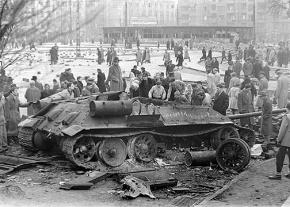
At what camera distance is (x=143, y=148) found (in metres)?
13.3

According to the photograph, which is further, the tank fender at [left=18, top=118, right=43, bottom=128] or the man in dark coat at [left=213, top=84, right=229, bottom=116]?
the man in dark coat at [left=213, top=84, right=229, bottom=116]

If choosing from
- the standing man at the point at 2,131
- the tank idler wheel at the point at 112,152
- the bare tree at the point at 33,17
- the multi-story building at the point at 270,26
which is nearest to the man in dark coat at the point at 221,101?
the tank idler wheel at the point at 112,152

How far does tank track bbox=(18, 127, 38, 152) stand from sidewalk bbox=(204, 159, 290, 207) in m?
5.20

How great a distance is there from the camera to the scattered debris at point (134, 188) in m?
10.2

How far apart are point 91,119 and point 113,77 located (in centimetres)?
741

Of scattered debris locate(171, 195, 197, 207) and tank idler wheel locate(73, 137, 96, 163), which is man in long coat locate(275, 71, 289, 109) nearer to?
tank idler wheel locate(73, 137, 96, 163)

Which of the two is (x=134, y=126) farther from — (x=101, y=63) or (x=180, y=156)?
(x=101, y=63)

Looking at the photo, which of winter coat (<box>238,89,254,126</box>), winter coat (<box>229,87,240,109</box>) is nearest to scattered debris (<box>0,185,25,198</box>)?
winter coat (<box>238,89,254,126</box>)

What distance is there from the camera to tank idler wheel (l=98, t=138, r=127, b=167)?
501 inches

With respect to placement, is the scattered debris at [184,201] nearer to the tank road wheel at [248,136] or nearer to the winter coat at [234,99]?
the tank road wheel at [248,136]

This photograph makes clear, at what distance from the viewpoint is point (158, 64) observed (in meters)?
38.9

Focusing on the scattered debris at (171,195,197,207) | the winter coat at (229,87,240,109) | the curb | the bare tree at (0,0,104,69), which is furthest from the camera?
the winter coat at (229,87,240,109)

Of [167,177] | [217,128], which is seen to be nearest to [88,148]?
[167,177]

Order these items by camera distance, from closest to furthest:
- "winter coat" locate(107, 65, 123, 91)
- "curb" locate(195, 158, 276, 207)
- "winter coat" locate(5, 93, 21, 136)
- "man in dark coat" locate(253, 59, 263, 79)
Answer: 1. "curb" locate(195, 158, 276, 207)
2. "winter coat" locate(5, 93, 21, 136)
3. "winter coat" locate(107, 65, 123, 91)
4. "man in dark coat" locate(253, 59, 263, 79)
